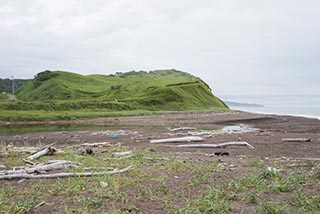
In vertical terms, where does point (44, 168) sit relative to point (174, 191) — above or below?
above

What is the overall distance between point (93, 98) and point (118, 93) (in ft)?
25.0

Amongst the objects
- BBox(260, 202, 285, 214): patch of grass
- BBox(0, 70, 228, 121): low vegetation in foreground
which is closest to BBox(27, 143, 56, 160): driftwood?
BBox(260, 202, 285, 214): patch of grass

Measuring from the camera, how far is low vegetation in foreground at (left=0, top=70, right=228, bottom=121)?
58.3 m

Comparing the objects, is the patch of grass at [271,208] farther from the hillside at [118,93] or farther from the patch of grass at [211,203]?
the hillside at [118,93]

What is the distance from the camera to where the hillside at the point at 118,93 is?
247ft

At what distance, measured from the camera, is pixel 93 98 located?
83875 mm

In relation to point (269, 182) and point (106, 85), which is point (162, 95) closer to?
point (106, 85)

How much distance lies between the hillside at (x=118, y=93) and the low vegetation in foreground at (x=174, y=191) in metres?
57.1

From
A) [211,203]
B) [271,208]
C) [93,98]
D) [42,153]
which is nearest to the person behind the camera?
[271,208]

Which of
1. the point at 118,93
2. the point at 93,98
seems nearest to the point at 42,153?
the point at 93,98

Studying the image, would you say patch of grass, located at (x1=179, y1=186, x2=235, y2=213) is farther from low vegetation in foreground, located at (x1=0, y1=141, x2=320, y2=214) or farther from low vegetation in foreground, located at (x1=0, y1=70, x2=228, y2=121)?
low vegetation in foreground, located at (x1=0, y1=70, x2=228, y2=121)

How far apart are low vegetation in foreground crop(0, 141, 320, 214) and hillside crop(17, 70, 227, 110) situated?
2247 inches

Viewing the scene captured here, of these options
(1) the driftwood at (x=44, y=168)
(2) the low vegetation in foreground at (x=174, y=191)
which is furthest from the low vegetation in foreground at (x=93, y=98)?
(2) the low vegetation in foreground at (x=174, y=191)

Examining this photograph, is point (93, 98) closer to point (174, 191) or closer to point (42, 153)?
point (42, 153)
